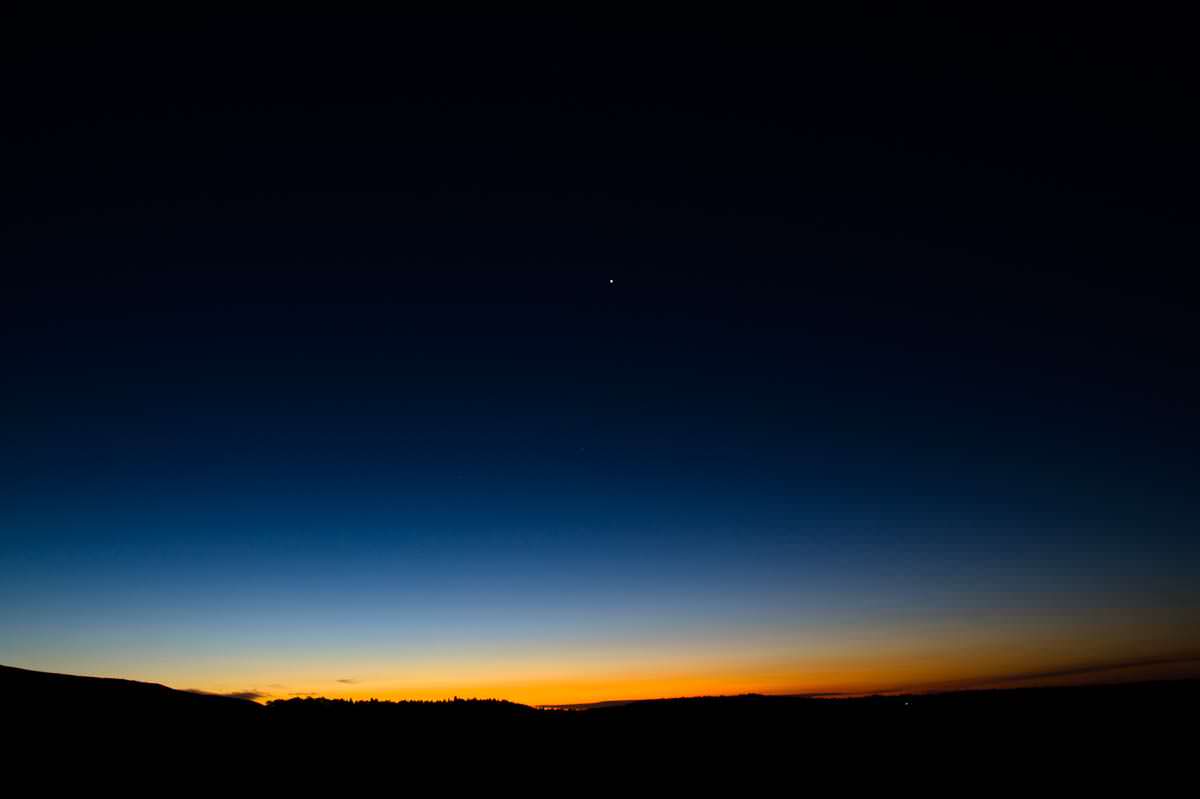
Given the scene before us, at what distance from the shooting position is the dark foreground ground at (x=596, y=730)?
1638 centimetres

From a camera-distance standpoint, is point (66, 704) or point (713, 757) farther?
point (713, 757)

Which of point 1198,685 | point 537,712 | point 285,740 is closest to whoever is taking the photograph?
point 285,740

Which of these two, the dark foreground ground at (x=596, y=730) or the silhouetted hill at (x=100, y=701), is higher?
the silhouetted hill at (x=100, y=701)

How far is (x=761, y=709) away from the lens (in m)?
35.3

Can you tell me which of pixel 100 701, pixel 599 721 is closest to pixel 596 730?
pixel 599 721

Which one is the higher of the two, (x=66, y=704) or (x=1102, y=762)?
(x=66, y=704)

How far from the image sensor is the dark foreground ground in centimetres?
1638

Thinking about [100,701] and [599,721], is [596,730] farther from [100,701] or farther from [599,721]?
[100,701]

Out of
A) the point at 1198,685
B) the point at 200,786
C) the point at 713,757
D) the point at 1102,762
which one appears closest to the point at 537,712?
the point at 713,757

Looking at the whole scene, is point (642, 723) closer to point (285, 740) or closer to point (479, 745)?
point (479, 745)

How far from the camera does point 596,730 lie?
2677 centimetres

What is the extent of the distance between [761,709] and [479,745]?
17709 mm

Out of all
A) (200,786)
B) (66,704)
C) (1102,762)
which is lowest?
(1102,762)

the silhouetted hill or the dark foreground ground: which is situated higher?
the silhouetted hill
